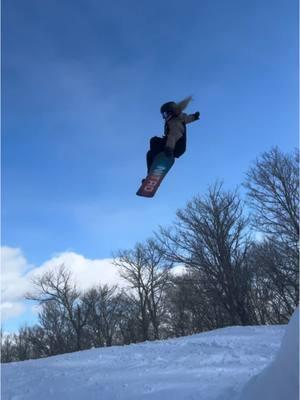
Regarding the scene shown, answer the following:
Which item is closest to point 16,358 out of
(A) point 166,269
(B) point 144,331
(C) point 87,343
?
(C) point 87,343

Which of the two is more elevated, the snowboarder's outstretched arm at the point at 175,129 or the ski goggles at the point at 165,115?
the ski goggles at the point at 165,115

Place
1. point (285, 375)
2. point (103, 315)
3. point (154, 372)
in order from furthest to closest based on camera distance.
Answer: point (103, 315) → point (154, 372) → point (285, 375)

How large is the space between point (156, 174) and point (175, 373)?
4.71 metres

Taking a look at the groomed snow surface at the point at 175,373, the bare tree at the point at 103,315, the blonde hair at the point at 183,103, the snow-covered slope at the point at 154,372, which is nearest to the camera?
the groomed snow surface at the point at 175,373

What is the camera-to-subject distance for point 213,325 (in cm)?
3728

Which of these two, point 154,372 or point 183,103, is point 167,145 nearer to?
point 183,103

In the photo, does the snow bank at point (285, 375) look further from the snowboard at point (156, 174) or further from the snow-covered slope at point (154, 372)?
the snowboard at point (156, 174)

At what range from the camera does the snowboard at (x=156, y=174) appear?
6.21 metres

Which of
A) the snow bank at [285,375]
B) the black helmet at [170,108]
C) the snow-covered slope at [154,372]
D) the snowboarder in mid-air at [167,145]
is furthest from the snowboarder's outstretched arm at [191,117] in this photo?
the snow-covered slope at [154,372]

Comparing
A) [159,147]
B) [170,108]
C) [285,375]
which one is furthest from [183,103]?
[285,375]

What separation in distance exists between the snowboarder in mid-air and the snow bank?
284 cm

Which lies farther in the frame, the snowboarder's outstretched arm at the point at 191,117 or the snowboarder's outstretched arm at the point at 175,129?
the snowboarder's outstretched arm at the point at 191,117

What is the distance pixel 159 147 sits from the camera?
6.20 meters

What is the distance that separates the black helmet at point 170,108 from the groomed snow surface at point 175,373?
323 centimetres
